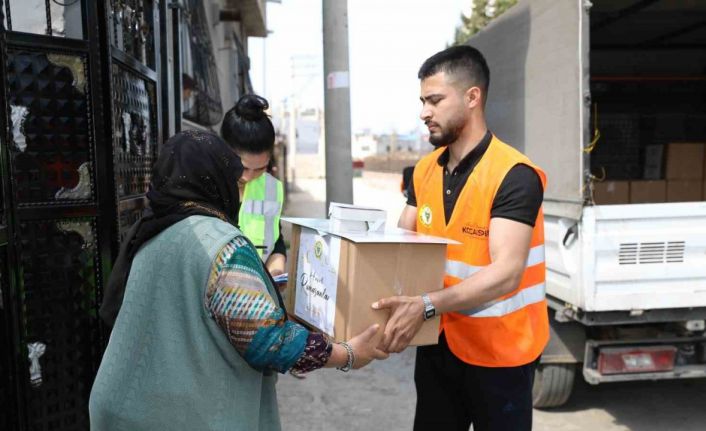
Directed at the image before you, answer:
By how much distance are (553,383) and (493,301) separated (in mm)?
2083

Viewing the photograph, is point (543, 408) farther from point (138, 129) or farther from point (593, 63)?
point (593, 63)

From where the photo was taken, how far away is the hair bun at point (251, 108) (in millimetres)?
2877

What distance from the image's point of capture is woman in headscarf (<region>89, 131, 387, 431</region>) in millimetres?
1555

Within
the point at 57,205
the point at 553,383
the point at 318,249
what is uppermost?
the point at 57,205

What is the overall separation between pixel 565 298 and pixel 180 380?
108 inches

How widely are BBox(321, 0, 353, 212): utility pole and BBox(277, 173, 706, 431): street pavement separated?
4.91ft

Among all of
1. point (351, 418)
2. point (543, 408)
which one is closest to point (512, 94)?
point (543, 408)

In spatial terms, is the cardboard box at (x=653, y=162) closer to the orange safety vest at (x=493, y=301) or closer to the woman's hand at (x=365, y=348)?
the orange safety vest at (x=493, y=301)

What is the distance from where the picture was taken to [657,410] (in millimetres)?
4258

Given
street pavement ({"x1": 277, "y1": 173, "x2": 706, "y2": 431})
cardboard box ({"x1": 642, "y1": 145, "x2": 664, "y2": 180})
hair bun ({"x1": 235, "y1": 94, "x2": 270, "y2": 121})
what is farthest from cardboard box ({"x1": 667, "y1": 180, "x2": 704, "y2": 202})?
hair bun ({"x1": 235, "y1": 94, "x2": 270, "y2": 121})

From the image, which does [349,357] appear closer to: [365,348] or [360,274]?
[365,348]

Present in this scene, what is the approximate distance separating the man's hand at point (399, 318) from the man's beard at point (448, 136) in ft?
2.13

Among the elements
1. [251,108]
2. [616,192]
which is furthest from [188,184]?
[616,192]

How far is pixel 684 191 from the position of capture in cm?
539
